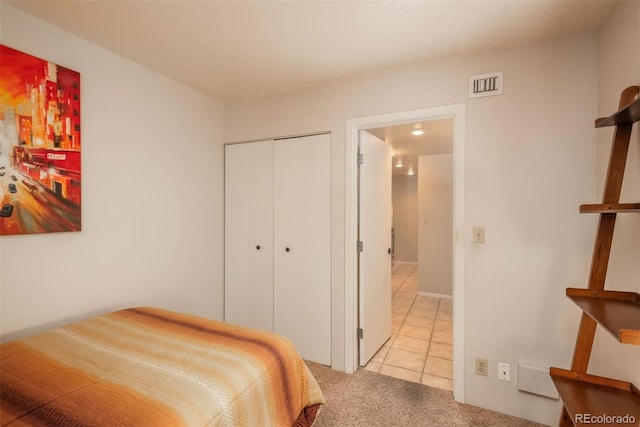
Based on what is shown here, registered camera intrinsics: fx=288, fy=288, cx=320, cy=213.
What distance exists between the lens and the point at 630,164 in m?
1.34

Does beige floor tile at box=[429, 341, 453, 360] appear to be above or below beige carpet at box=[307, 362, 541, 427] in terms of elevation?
below

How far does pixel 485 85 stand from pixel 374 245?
1.49m

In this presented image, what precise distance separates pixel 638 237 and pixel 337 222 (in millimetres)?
1710

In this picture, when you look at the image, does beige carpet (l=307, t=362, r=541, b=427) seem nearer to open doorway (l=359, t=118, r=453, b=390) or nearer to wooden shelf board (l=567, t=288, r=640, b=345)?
open doorway (l=359, t=118, r=453, b=390)

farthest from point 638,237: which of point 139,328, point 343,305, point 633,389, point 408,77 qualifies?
point 139,328

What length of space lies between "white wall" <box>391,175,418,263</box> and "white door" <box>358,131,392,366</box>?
15.1 ft

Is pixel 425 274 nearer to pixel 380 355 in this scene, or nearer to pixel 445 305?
pixel 445 305

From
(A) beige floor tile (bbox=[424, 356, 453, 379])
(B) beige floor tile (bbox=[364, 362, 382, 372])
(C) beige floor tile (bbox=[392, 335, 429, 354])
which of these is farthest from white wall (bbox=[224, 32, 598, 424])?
(C) beige floor tile (bbox=[392, 335, 429, 354])

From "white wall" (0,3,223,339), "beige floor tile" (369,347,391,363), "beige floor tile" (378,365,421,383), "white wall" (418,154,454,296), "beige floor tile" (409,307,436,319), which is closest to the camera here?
"white wall" (0,3,223,339)

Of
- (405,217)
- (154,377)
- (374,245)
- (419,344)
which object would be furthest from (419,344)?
(405,217)

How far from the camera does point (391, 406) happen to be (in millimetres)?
1966

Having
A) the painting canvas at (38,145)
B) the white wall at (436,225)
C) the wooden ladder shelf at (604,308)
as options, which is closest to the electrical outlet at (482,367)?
the wooden ladder shelf at (604,308)

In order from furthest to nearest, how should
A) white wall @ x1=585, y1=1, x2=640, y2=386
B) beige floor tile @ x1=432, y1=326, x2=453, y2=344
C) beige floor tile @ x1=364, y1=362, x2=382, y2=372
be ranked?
beige floor tile @ x1=432, y1=326, x2=453, y2=344, beige floor tile @ x1=364, y1=362, x2=382, y2=372, white wall @ x1=585, y1=1, x2=640, y2=386

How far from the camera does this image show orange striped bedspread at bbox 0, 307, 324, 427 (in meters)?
0.96
